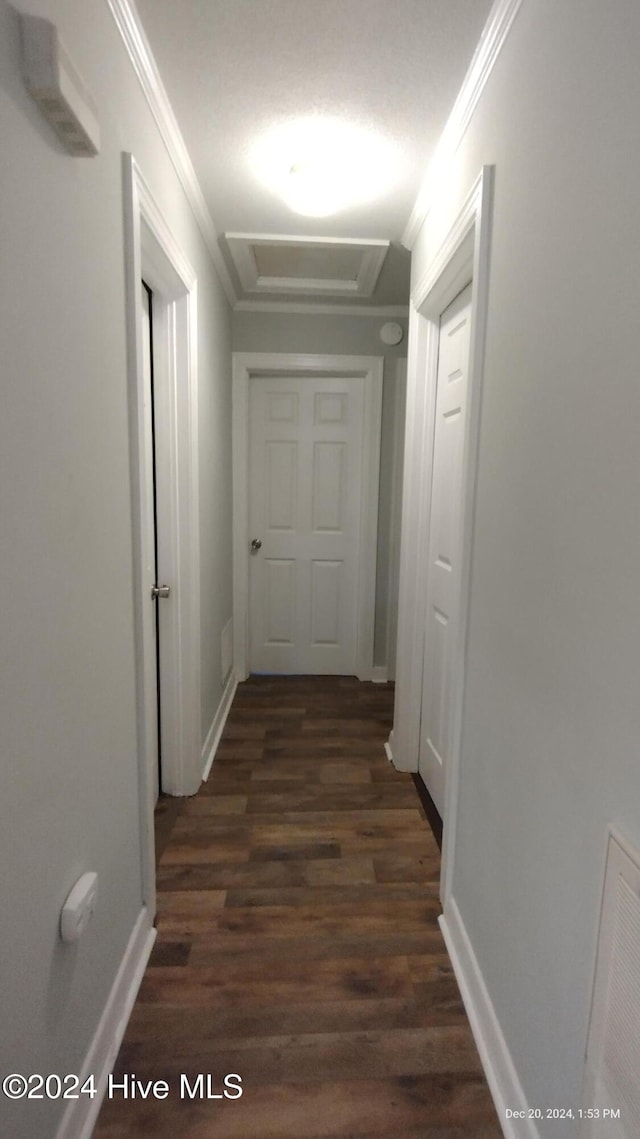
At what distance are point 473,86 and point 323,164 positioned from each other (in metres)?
0.56

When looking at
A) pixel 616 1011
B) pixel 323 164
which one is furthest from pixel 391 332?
pixel 616 1011

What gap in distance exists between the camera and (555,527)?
98 centimetres

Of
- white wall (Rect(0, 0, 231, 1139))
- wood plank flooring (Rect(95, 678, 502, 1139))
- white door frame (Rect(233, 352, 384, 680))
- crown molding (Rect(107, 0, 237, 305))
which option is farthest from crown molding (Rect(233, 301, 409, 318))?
wood plank flooring (Rect(95, 678, 502, 1139))

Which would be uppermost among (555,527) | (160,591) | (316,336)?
(316,336)

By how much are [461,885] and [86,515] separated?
4.52ft

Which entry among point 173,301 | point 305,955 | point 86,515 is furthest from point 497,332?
point 305,955

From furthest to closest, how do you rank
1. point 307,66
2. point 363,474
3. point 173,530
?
point 363,474 < point 173,530 < point 307,66

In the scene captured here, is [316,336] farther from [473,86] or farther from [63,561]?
[63,561]

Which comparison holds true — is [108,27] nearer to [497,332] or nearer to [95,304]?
[95,304]

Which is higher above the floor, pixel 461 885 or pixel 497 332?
pixel 497 332

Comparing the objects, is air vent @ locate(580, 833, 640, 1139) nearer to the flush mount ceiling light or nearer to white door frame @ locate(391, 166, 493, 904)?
white door frame @ locate(391, 166, 493, 904)

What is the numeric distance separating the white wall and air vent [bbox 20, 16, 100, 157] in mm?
20

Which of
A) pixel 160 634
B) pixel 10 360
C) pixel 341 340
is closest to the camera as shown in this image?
pixel 10 360

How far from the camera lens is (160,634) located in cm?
217
